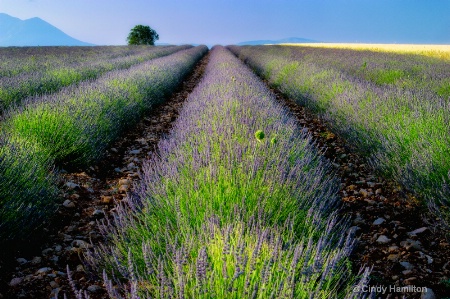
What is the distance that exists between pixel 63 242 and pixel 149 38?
2474 inches

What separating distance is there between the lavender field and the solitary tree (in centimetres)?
5659

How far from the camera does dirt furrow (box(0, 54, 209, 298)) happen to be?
2375 millimetres

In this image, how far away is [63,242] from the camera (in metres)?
3.00

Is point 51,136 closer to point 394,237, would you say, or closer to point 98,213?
point 98,213

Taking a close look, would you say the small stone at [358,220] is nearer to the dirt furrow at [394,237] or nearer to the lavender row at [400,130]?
the dirt furrow at [394,237]

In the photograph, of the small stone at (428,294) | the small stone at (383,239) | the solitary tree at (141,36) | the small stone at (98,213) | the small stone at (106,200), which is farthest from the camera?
the solitary tree at (141,36)

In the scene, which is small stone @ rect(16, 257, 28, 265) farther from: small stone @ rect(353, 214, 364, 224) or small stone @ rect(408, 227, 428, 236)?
small stone @ rect(408, 227, 428, 236)

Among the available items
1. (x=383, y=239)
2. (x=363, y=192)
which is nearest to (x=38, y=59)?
(x=363, y=192)

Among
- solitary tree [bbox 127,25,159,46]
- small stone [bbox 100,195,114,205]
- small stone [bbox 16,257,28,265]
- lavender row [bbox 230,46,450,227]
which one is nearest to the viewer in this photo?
small stone [bbox 16,257,28,265]

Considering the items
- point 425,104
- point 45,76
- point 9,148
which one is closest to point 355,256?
point 425,104

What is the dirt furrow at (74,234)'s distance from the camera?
7.79 feet

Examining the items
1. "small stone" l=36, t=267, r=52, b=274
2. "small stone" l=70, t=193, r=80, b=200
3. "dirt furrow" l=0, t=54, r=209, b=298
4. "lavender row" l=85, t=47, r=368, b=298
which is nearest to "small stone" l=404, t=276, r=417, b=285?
"lavender row" l=85, t=47, r=368, b=298

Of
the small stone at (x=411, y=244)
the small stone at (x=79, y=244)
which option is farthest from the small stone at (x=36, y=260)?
the small stone at (x=411, y=244)

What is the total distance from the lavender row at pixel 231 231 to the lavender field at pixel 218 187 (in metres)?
0.01
